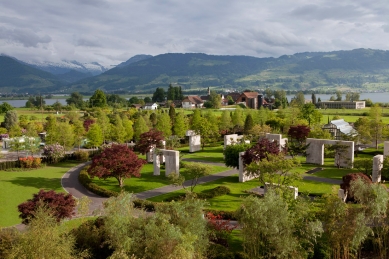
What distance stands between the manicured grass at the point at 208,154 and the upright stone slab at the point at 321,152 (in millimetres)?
10182

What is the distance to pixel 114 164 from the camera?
94.2 feet

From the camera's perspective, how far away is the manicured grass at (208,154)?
43153mm

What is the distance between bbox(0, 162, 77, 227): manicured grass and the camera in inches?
959

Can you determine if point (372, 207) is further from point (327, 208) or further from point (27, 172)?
point (27, 172)

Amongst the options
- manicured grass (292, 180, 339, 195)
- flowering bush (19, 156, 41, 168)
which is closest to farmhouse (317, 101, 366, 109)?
manicured grass (292, 180, 339, 195)

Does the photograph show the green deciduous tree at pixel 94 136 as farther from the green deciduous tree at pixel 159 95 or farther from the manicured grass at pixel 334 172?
the green deciduous tree at pixel 159 95

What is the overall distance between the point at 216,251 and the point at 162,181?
1665cm

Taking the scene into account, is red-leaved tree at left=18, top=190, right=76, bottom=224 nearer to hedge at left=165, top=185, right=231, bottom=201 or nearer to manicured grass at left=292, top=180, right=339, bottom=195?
hedge at left=165, top=185, right=231, bottom=201

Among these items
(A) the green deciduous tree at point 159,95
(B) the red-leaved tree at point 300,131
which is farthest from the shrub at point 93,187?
(A) the green deciduous tree at point 159,95

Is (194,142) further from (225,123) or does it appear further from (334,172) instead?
(334,172)

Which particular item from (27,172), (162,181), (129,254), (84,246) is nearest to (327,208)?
(129,254)

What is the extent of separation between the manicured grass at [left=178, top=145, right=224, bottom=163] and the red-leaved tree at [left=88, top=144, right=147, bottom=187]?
14.5 meters

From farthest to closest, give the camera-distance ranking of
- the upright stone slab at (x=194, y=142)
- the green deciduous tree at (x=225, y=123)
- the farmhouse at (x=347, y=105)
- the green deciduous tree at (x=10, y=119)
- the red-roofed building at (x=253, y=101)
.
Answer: the red-roofed building at (x=253, y=101) < the farmhouse at (x=347, y=105) < the green deciduous tree at (x=10, y=119) < the green deciduous tree at (x=225, y=123) < the upright stone slab at (x=194, y=142)

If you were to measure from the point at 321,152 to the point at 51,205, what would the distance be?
29.3 metres
